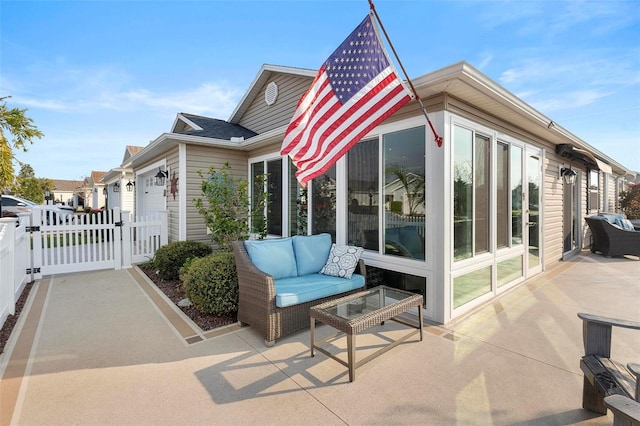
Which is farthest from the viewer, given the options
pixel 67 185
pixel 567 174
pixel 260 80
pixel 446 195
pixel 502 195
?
pixel 67 185

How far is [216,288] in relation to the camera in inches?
151

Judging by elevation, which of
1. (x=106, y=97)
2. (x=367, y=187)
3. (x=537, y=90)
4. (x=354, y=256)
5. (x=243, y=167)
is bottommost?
(x=354, y=256)

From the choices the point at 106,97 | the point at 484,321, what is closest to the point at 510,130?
the point at 484,321

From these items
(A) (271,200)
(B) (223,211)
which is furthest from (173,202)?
(A) (271,200)

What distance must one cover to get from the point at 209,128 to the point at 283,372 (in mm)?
7231

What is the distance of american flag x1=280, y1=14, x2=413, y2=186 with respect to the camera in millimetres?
2936

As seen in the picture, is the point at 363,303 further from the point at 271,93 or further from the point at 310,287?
the point at 271,93

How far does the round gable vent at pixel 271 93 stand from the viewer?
762cm

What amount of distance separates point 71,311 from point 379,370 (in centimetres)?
420

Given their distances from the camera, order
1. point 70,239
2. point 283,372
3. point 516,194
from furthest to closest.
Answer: point 70,239, point 516,194, point 283,372

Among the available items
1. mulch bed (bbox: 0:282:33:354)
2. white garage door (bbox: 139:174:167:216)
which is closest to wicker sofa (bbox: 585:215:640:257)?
mulch bed (bbox: 0:282:33:354)

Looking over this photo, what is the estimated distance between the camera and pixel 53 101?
9.66 metres

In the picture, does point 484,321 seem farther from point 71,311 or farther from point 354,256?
point 71,311

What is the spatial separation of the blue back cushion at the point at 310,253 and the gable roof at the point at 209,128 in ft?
13.9
